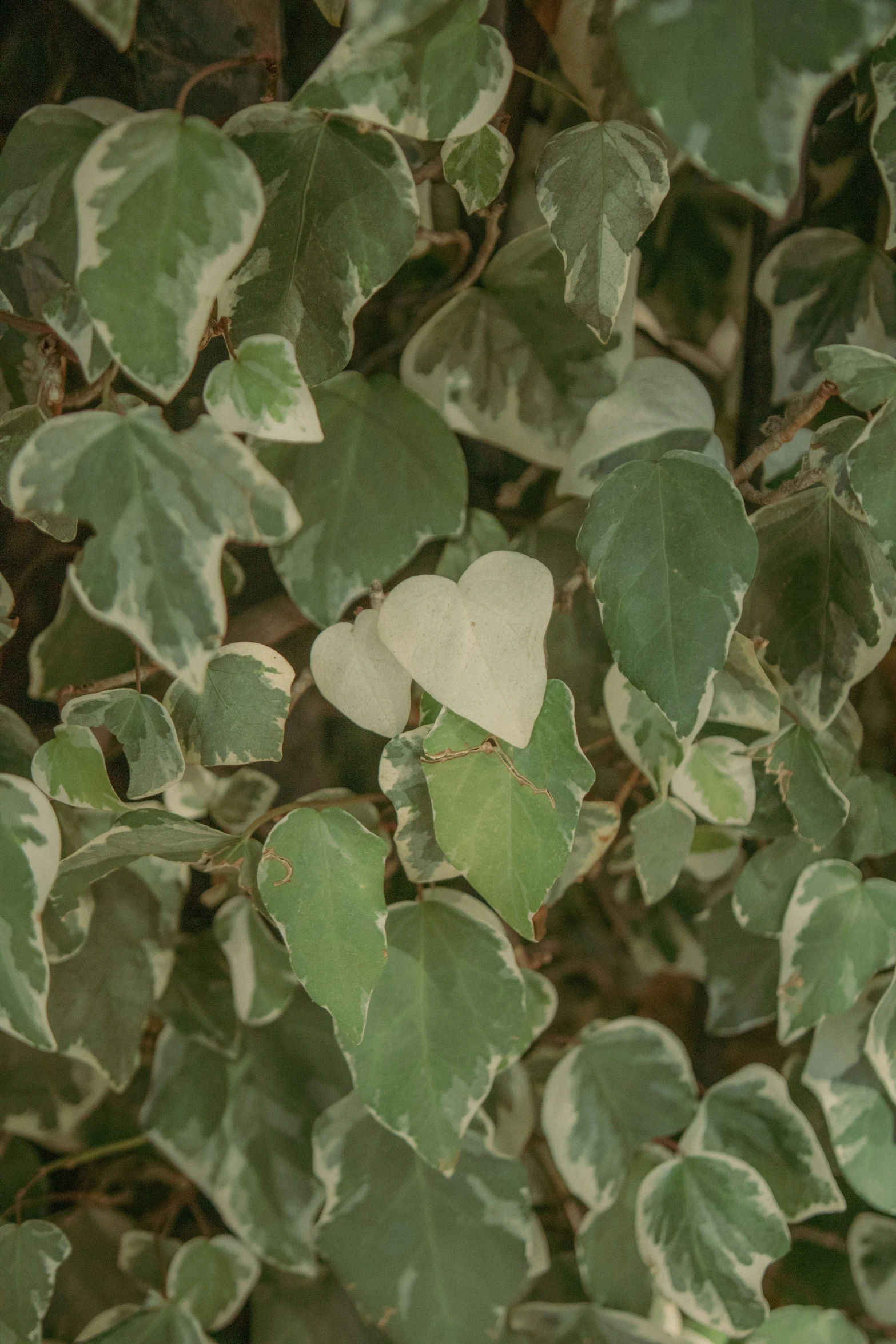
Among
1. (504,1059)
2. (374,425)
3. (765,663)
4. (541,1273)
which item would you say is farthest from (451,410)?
(541,1273)

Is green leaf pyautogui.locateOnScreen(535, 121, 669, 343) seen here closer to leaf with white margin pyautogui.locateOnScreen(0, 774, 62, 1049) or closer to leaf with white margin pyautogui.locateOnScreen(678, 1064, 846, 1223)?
leaf with white margin pyautogui.locateOnScreen(0, 774, 62, 1049)

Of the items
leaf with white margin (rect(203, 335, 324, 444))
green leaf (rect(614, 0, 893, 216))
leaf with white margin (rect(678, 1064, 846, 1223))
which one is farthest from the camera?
leaf with white margin (rect(678, 1064, 846, 1223))

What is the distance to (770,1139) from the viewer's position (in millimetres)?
679

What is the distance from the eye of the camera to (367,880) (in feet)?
1.58

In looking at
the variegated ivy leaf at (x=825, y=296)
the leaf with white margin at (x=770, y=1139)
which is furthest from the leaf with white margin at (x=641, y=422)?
the leaf with white margin at (x=770, y=1139)

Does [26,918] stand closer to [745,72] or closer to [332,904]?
[332,904]

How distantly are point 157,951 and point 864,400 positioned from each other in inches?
23.2

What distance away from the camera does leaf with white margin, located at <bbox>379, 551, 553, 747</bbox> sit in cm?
45

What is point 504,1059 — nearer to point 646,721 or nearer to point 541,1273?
point 646,721

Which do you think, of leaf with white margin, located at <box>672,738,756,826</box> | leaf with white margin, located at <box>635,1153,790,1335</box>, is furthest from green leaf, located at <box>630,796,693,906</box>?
leaf with white margin, located at <box>635,1153,790,1335</box>

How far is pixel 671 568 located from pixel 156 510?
26 cm

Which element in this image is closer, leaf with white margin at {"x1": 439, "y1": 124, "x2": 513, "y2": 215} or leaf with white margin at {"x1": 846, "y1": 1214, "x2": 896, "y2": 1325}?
leaf with white margin at {"x1": 439, "y1": 124, "x2": 513, "y2": 215}

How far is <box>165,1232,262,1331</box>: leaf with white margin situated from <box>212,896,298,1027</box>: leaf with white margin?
0.66 feet

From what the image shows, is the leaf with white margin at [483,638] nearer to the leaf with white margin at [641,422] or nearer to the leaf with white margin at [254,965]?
the leaf with white margin at [641,422]
